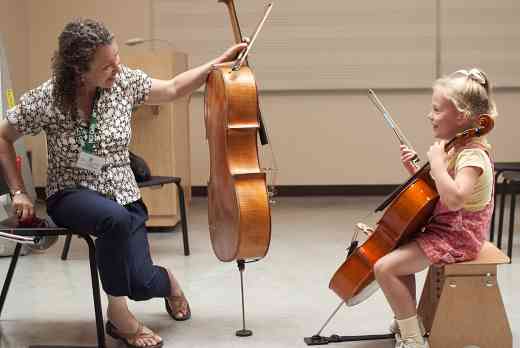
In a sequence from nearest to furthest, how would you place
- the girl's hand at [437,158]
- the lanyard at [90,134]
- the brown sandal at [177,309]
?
the girl's hand at [437,158] < the lanyard at [90,134] < the brown sandal at [177,309]

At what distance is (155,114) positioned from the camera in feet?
15.9

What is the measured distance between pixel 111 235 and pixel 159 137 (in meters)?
2.24

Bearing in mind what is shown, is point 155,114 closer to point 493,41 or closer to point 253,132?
point 253,132

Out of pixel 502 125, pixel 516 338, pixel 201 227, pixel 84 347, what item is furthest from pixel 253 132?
pixel 502 125

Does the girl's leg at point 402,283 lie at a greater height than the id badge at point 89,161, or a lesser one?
lesser

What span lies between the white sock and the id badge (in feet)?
3.70

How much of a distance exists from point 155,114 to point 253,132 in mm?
2162

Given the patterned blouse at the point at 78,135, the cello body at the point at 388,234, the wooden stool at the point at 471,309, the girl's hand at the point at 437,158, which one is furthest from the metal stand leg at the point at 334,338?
the patterned blouse at the point at 78,135

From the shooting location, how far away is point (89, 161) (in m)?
2.78

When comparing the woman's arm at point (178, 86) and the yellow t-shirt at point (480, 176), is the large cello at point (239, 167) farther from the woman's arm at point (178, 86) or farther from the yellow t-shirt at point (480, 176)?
the yellow t-shirt at point (480, 176)

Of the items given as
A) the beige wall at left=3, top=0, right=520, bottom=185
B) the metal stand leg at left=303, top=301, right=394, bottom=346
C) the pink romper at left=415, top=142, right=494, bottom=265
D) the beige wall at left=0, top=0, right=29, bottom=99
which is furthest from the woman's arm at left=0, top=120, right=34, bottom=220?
the beige wall at left=3, top=0, right=520, bottom=185

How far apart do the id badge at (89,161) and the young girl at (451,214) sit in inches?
39.0

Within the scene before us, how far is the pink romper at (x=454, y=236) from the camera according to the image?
2568 millimetres

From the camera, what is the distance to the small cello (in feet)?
8.20
